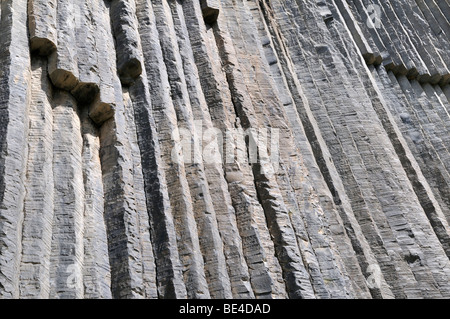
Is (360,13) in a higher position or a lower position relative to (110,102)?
lower

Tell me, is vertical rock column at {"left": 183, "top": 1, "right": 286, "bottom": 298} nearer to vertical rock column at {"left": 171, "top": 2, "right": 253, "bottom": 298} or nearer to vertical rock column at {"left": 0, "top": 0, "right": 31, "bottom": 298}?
vertical rock column at {"left": 171, "top": 2, "right": 253, "bottom": 298}

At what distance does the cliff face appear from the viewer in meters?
3.93

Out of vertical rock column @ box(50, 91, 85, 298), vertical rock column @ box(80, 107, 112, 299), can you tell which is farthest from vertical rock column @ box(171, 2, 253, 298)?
vertical rock column @ box(50, 91, 85, 298)

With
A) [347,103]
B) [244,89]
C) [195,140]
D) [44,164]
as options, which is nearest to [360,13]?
[347,103]

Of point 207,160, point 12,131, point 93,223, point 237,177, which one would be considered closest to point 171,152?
point 207,160

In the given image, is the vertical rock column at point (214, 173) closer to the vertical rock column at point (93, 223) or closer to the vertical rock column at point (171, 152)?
the vertical rock column at point (171, 152)

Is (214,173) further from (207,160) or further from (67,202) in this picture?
(67,202)

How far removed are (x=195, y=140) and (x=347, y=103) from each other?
190 cm

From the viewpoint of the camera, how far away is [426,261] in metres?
5.45

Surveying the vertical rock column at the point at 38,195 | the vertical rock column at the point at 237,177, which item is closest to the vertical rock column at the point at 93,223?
the vertical rock column at the point at 38,195

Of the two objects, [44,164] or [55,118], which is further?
[55,118]

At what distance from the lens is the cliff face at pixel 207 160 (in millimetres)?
3934

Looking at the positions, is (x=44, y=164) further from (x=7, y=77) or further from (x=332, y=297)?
(x=332, y=297)

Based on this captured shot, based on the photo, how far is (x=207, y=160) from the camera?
15.8 ft
